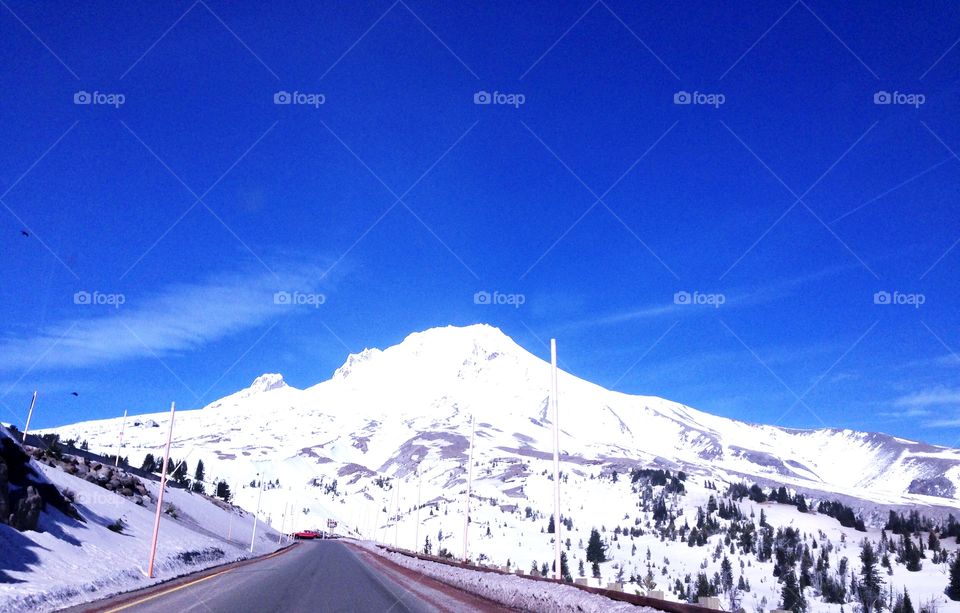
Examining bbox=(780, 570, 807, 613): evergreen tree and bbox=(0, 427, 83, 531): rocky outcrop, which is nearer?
bbox=(0, 427, 83, 531): rocky outcrop

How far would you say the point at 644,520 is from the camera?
167125mm

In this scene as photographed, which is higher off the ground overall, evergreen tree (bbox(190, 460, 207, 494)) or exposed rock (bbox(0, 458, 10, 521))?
exposed rock (bbox(0, 458, 10, 521))

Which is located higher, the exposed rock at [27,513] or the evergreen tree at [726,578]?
the exposed rock at [27,513]

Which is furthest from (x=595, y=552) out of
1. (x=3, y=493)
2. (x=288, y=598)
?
(x=3, y=493)

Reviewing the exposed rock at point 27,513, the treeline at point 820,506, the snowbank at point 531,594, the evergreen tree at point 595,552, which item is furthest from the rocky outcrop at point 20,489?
the treeline at point 820,506

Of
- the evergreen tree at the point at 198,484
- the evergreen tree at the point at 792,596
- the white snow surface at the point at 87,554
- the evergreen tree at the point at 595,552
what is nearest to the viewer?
the white snow surface at the point at 87,554

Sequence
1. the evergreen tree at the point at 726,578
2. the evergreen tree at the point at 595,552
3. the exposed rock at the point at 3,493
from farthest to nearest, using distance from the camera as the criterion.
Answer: the evergreen tree at the point at 595,552 < the evergreen tree at the point at 726,578 < the exposed rock at the point at 3,493

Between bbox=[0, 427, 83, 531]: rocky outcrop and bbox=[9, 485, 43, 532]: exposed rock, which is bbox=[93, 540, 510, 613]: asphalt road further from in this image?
bbox=[0, 427, 83, 531]: rocky outcrop

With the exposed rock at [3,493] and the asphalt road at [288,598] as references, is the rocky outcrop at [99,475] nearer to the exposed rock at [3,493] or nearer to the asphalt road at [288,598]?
the exposed rock at [3,493]

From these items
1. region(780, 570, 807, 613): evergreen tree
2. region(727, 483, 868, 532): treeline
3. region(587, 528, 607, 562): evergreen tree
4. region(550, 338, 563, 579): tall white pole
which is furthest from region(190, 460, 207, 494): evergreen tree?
region(727, 483, 868, 532): treeline

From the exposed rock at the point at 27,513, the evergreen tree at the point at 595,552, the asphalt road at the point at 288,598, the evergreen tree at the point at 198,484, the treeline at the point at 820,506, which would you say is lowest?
the evergreen tree at the point at 595,552

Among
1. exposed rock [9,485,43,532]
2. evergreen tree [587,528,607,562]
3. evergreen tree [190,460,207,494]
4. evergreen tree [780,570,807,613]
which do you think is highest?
exposed rock [9,485,43,532]

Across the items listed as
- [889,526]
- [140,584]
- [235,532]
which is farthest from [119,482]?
[889,526]

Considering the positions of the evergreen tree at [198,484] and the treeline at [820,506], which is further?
the treeline at [820,506]
